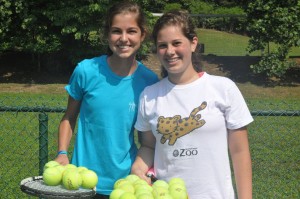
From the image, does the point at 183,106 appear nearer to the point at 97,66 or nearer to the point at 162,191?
the point at 162,191

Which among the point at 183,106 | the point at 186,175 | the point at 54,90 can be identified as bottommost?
the point at 54,90

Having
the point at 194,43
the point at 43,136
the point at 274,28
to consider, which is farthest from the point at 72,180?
the point at 274,28

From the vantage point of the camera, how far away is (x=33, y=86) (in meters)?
18.6

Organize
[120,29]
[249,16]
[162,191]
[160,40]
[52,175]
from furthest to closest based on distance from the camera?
1. [249,16]
2. [120,29]
3. [160,40]
4. [52,175]
5. [162,191]

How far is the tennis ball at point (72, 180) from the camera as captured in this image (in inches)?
92.1

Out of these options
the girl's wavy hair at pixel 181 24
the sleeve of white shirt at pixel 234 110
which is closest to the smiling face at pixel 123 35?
the girl's wavy hair at pixel 181 24

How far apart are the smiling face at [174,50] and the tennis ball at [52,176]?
2.45ft

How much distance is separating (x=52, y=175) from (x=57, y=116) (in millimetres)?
8615

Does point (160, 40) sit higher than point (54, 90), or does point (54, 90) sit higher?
point (160, 40)

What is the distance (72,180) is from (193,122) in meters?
0.64

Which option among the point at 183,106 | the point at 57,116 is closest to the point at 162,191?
the point at 183,106

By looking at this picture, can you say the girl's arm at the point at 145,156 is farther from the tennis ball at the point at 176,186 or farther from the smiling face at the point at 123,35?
the smiling face at the point at 123,35

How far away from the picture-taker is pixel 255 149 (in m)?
8.02

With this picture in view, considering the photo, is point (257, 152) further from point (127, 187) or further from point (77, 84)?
point (127, 187)
